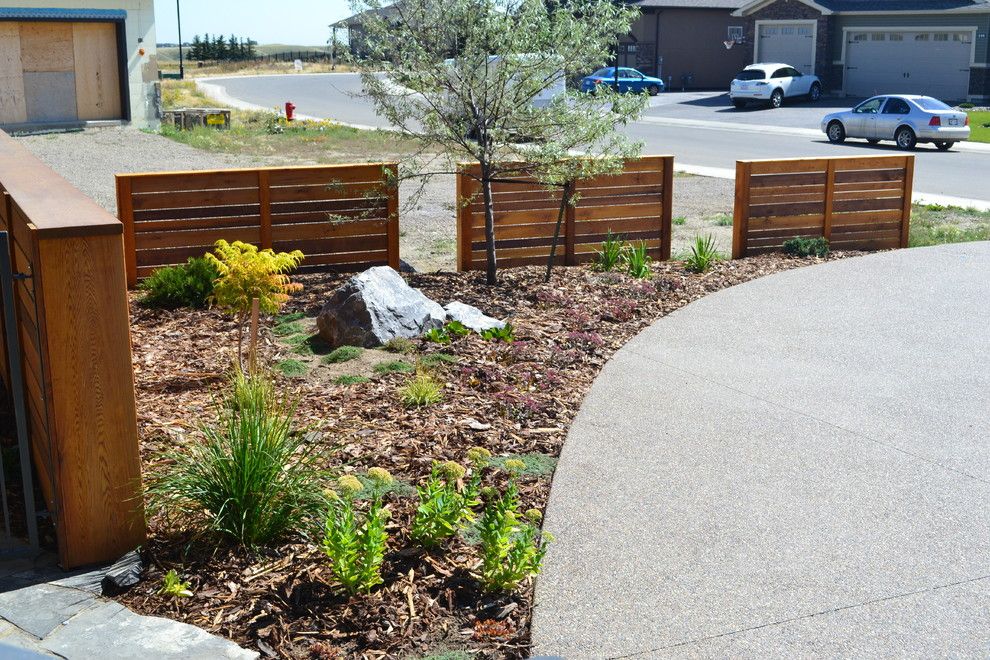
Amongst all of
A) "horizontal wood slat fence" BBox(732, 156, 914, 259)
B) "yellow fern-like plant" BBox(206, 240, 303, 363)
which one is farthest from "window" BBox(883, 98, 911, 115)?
"yellow fern-like plant" BBox(206, 240, 303, 363)

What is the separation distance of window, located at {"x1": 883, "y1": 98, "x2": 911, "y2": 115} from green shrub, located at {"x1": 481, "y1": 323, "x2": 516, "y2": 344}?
→ 928 inches

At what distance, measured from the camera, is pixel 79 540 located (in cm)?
533

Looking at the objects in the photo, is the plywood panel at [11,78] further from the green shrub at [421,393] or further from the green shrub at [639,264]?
the green shrub at [421,393]

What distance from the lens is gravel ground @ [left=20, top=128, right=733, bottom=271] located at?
1531 centimetres

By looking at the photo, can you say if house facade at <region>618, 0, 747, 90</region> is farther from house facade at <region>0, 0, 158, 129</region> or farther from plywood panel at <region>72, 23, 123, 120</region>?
plywood panel at <region>72, 23, 123, 120</region>

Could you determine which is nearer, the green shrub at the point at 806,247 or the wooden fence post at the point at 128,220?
the wooden fence post at the point at 128,220

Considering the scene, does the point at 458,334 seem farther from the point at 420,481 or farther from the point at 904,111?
the point at 904,111

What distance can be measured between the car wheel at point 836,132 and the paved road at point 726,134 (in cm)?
33

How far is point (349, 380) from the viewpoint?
Answer: 8.51 metres

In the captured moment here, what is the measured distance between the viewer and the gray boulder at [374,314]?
948 cm

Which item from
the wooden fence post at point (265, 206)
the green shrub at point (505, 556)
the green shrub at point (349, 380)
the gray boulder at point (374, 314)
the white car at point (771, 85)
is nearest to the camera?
the green shrub at point (505, 556)

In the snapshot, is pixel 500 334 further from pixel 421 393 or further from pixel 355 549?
pixel 355 549

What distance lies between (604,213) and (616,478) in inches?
287

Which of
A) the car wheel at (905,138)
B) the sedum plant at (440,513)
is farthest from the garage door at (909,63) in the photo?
the sedum plant at (440,513)
